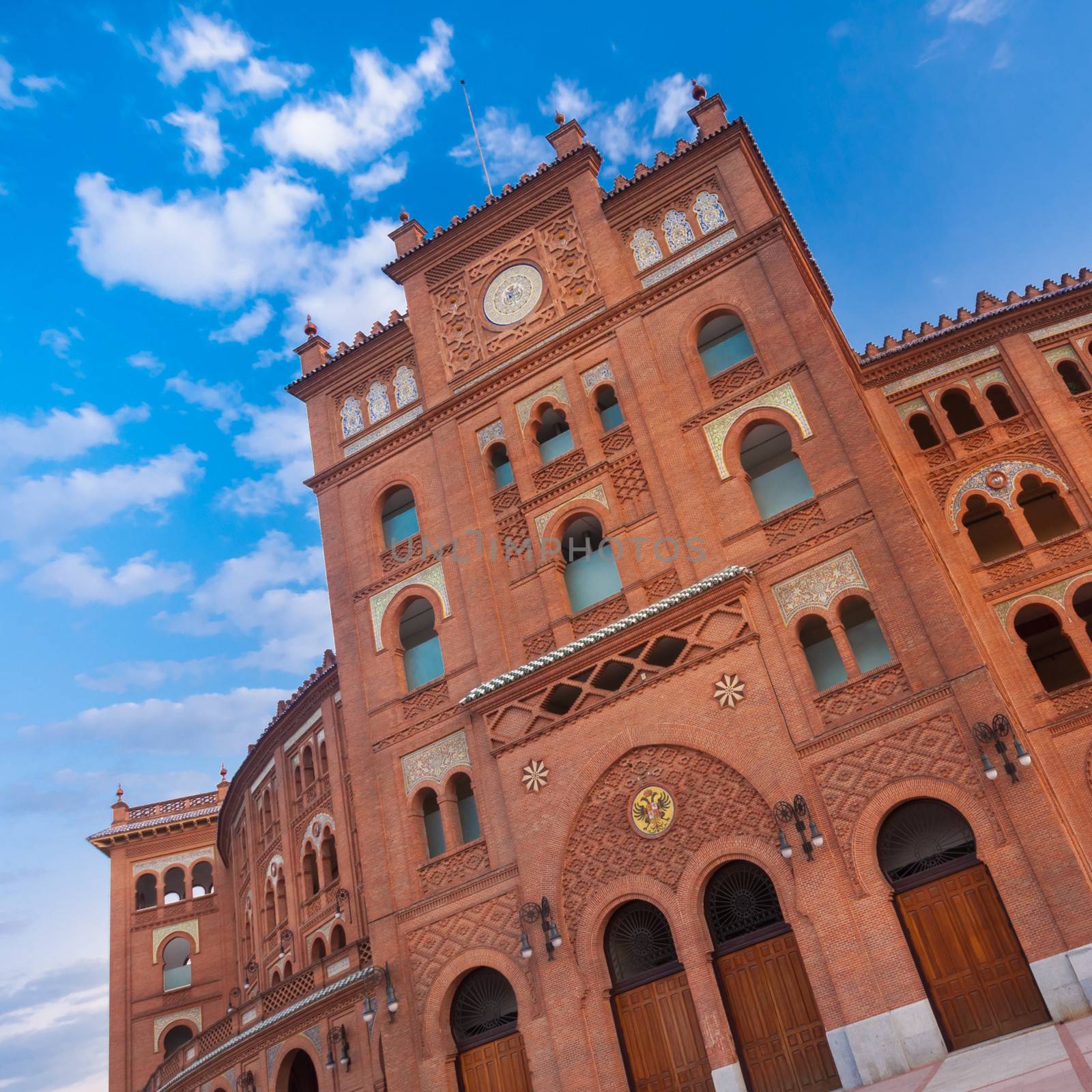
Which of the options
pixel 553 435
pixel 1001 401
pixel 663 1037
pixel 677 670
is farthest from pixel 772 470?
pixel 663 1037

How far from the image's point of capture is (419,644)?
2303cm

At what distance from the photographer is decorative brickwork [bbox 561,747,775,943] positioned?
17.1m

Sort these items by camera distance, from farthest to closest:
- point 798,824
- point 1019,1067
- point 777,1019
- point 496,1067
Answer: point 496,1067, point 798,824, point 777,1019, point 1019,1067

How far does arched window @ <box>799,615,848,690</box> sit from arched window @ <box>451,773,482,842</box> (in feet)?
22.6

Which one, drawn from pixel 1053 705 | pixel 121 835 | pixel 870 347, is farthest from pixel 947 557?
pixel 121 835

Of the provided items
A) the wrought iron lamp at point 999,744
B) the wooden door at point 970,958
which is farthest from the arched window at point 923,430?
the wooden door at point 970,958

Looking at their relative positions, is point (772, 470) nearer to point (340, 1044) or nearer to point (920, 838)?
point (920, 838)

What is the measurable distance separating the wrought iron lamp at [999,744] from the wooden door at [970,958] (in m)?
1.48

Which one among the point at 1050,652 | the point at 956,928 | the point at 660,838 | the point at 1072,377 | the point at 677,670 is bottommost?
Answer: the point at 956,928

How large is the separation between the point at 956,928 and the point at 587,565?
30.3ft

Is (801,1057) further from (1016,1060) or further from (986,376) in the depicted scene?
(986,376)

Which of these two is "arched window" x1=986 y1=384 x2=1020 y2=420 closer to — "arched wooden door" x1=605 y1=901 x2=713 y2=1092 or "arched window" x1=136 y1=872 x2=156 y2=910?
"arched wooden door" x1=605 y1=901 x2=713 y2=1092

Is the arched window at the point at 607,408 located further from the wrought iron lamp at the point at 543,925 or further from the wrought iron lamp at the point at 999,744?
the wrought iron lamp at the point at 999,744

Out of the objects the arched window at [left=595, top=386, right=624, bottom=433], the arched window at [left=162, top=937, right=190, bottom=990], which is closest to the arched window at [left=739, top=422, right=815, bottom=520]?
the arched window at [left=595, top=386, right=624, bottom=433]
